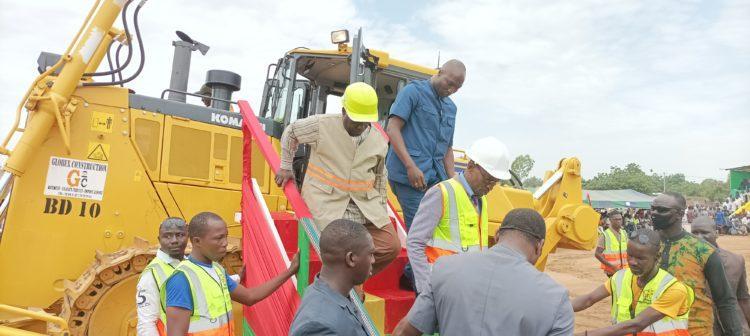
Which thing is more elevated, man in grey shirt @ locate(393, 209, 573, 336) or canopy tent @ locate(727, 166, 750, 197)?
canopy tent @ locate(727, 166, 750, 197)

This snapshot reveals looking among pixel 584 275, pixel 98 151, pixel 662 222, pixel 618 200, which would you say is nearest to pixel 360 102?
pixel 662 222

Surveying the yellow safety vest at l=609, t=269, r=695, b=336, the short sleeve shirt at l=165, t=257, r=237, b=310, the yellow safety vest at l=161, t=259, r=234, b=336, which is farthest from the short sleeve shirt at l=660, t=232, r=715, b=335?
the short sleeve shirt at l=165, t=257, r=237, b=310

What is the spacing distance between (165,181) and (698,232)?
4.63m

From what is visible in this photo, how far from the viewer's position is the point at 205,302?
2520mm

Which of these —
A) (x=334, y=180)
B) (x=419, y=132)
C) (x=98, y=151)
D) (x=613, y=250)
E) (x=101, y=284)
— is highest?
(x=419, y=132)

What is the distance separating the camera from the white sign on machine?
4634mm

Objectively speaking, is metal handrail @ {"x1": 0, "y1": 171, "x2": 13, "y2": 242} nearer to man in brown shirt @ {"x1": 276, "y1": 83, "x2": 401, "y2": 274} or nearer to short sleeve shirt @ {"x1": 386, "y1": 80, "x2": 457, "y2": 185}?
man in brown shirt @ {"x1": 276, "y1": 83, "x2": 401, "y2": 274}

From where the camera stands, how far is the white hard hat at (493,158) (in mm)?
2783

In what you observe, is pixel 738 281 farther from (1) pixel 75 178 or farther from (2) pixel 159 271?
(1) pixel 75 178

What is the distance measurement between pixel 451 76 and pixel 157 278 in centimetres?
207

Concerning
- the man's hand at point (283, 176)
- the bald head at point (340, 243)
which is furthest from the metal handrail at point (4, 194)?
the bald head at point (340, 243)

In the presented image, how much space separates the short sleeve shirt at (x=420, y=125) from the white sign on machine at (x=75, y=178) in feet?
9.04

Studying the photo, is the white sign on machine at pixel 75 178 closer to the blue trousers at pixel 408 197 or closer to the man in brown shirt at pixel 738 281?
the blue trousers at pixel 408 197

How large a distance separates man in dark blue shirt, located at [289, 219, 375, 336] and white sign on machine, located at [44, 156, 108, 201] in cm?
365
